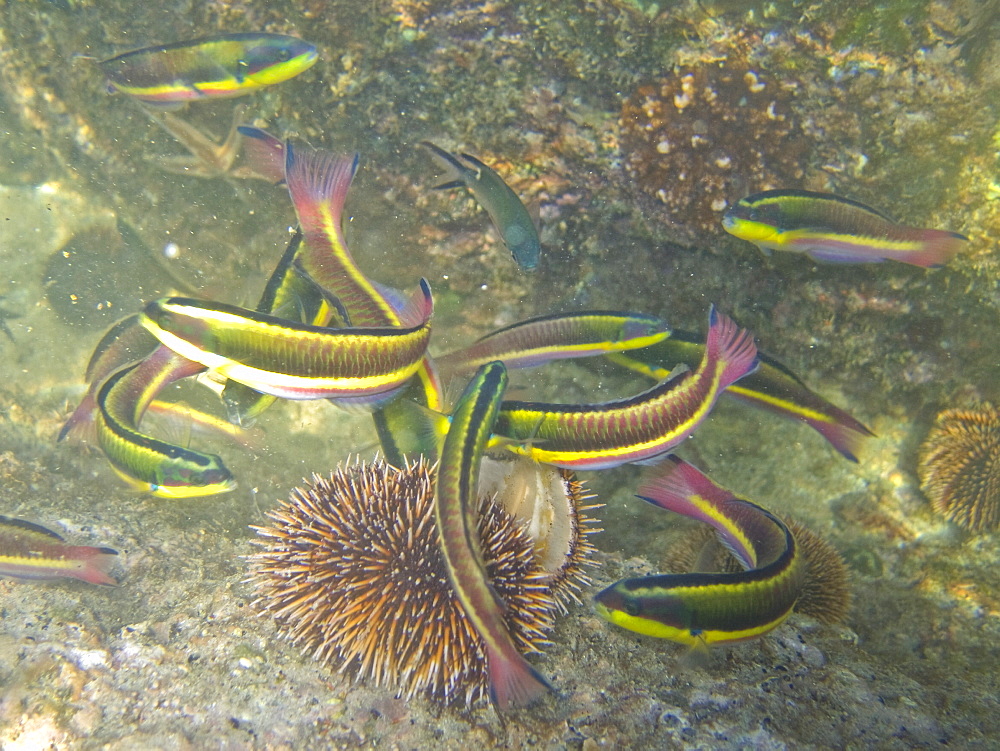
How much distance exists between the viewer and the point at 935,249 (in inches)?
127

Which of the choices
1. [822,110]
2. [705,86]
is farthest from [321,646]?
[822,110]

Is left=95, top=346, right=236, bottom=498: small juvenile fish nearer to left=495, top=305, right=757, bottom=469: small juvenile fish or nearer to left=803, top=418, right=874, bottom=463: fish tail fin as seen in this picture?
left=495, top=305, right=757, bottom=469: small juvenile fish

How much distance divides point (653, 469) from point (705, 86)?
2614 millimetres

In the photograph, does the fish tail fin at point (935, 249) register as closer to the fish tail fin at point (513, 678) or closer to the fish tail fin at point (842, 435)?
the fish tail fin at point (842, 435)

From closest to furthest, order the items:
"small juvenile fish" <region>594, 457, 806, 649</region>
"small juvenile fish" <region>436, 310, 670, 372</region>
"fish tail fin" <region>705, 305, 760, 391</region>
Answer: "small juvenile fish" <region>594, 457, 806, 649</region>, "fish tail fin" <region>705, 305, 760, 391</region>, "small juvenile fish" <region>436, 310, 670, 372</region>

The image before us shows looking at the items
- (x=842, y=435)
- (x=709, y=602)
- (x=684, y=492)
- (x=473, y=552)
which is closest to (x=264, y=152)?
(x=473, y=552)

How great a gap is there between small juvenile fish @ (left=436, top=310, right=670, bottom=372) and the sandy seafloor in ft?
1.82

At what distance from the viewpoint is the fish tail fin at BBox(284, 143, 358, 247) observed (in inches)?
138

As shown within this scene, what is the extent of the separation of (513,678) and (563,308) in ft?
9.53

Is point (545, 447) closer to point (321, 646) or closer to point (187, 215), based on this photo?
point (321, 646)

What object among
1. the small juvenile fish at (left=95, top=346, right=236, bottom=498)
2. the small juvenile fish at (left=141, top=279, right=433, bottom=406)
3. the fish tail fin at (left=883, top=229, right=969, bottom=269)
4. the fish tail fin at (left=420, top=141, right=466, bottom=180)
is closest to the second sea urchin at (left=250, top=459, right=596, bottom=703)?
the small juvenile fish at (left=141, top=279, right=433, bottom=406)

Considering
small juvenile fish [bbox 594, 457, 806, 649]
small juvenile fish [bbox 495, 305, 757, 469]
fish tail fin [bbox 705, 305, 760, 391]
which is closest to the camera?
small juvenile fish [bbox 594, 457, 806, 649]

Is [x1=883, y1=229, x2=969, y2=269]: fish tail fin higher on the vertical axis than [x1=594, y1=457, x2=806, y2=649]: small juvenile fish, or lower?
higher

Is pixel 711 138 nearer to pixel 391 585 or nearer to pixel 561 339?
pixel 561 339
